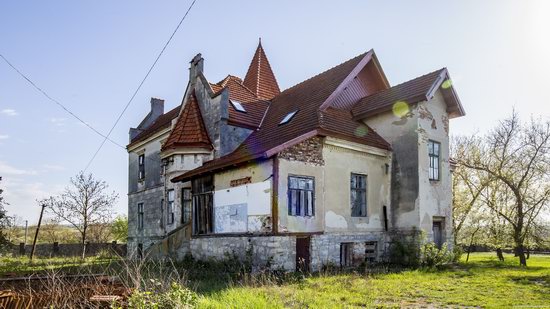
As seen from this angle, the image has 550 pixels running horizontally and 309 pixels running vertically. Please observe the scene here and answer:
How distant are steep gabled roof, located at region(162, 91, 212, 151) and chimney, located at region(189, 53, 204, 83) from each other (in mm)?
1281

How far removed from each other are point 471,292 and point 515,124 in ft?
46.3

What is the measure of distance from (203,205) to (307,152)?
4.84m

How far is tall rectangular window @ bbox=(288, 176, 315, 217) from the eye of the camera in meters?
13.9

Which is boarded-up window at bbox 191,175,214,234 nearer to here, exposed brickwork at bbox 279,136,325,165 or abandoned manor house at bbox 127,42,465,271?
abandoned manor house at bbox 127,42,465,271

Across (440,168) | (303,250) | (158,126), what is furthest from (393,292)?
(158,126)

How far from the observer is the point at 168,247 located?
1748 centimetres

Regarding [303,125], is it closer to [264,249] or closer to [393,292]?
[264,249]

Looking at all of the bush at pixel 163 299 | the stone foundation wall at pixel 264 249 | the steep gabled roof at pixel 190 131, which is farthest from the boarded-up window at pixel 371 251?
the bush at pixel 163 299

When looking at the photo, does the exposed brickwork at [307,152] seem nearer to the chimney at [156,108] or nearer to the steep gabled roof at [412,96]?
the steep gabled roof at [412,96]

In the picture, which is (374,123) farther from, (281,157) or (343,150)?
(281,157)

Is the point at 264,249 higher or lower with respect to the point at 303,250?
higher

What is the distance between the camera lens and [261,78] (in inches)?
928

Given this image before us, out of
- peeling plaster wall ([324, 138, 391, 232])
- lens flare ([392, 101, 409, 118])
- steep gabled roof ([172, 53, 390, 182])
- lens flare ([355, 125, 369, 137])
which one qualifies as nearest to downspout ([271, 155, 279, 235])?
steep gabled roof ([172, 53, 390, 182])

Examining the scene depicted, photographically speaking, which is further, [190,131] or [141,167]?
[141,167]
